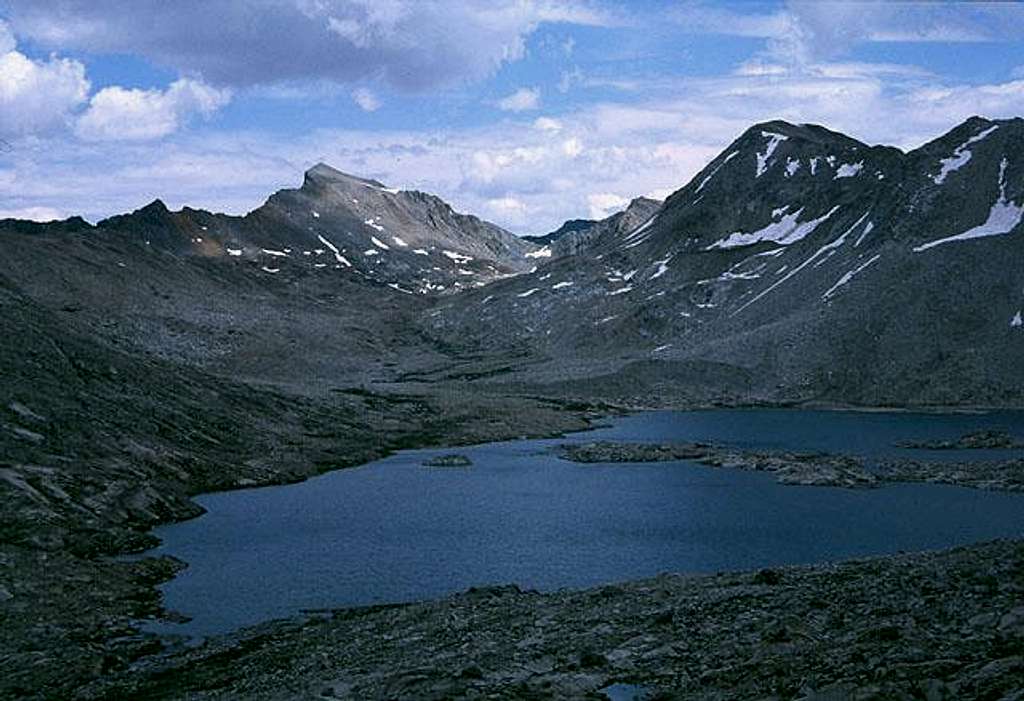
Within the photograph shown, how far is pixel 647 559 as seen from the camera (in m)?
72.3

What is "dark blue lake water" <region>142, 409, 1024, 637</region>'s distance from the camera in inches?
2628

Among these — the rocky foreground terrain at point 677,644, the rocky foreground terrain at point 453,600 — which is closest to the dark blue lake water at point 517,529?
the rocky foreground terrain at point 453,600

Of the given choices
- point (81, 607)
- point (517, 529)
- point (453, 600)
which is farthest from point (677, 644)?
point (517, 529)

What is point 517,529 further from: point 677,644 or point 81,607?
point 677,644

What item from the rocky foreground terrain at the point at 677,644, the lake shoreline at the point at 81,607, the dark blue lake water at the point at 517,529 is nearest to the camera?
the rocky foreground terrain at the point at 677,644

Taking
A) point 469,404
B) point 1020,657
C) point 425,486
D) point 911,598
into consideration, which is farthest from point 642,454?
point 1020,657

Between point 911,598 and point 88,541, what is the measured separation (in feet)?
192

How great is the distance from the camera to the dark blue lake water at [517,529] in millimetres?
66750

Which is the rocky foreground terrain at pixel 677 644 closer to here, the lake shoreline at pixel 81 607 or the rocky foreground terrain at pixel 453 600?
the rocky foreground terrain at pixel 453 600

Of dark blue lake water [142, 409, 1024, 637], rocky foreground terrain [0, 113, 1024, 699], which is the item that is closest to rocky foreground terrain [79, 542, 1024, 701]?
rocky foreground terrain [0, 113, 1024, 699]

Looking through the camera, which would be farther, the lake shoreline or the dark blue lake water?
the dark blue lake water

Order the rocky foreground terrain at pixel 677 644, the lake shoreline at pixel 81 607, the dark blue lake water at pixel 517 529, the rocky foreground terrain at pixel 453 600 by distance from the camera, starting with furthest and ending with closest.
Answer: the dark blue lake water at pixel 517 529 → the lake shoreline at pixel 81 607 → the rocky foreground terrain at pixel 453 600 → the rocky foreground terrain at pixel 677 644

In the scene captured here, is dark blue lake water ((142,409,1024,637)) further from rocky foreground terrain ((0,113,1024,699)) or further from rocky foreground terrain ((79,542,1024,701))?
rocky foreground terrain ((79,542,1024,701))

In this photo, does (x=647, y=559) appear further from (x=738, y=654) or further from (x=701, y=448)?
(x=701, y=448)
